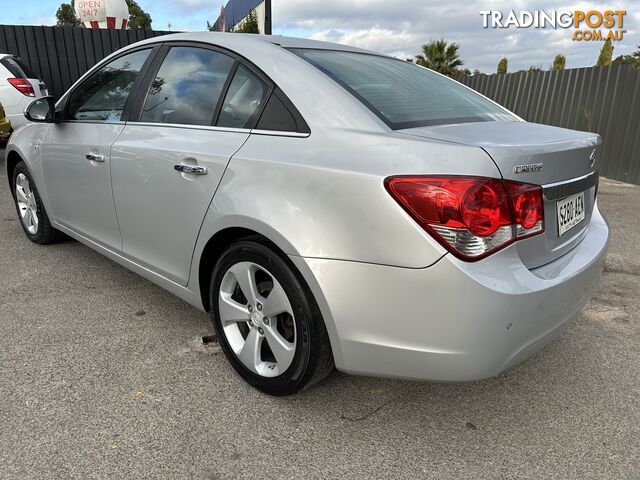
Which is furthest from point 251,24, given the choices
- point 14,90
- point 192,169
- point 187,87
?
point 192,169

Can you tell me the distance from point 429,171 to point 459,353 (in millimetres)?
611

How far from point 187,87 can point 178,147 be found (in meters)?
0.39

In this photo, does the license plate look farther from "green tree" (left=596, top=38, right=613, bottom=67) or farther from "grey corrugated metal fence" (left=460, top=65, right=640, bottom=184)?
"green tree" (left=596, top=38, right=613, bottom=67)

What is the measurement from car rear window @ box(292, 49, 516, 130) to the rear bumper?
1.95 feet

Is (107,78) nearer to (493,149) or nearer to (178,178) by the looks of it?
(178,178)

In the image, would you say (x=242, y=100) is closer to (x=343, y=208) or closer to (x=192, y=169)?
(x=192, y=169)

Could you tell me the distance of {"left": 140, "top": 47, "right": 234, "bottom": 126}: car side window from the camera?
2.39 metres

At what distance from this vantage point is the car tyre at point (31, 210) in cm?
397

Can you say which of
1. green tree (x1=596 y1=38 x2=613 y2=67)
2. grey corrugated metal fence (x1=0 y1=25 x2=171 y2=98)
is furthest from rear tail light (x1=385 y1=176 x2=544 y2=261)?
green tree (x1=596 y1=38 x2=613 y2=67)

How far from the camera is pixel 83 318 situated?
9.62 ft

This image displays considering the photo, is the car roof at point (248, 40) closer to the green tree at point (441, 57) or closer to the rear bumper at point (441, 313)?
the rear bumper at point (441, 313)

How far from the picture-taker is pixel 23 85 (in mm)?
8445

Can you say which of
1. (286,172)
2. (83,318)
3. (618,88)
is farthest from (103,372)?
(618,88)

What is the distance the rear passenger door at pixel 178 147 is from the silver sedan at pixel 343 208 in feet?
Answer: 0.04
